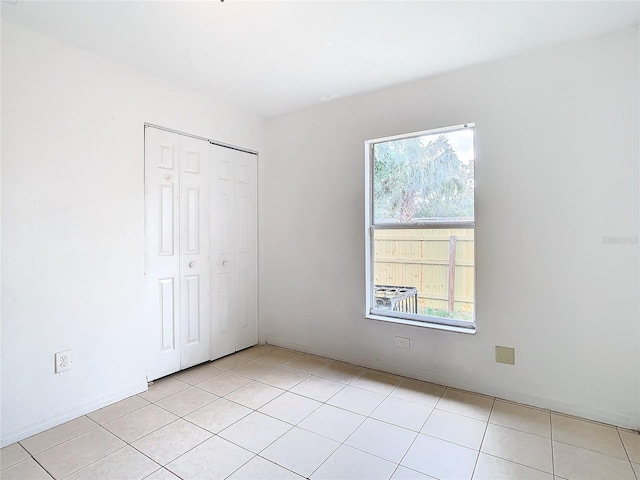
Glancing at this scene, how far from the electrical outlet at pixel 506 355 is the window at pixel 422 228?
0.86ft

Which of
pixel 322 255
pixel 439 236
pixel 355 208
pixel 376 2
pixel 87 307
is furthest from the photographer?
pixel 322 255

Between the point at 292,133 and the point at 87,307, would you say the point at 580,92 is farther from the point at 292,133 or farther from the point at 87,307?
the point at 87,307

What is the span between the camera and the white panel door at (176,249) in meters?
2.75

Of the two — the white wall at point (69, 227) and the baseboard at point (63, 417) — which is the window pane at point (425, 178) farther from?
the baseboard at point (63, 417)

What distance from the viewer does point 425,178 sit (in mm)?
2854

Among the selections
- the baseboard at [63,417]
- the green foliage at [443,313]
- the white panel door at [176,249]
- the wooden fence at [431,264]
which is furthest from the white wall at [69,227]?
the green foliage at [443,313]

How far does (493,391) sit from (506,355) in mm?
286

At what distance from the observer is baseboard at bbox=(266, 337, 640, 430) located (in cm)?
213

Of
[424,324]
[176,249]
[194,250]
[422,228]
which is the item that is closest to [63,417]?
[176,249]

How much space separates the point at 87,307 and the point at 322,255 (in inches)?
75.6

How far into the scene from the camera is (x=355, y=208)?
10.3 ft

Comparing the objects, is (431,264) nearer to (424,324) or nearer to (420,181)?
(424,324)

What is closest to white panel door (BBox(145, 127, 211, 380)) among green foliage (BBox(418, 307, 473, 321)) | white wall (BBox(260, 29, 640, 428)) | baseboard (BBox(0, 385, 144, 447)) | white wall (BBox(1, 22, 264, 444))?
white wall (BBox(1, 22, 264, 444))

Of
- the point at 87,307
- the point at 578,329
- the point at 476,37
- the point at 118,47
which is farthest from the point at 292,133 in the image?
the point at 578,329
